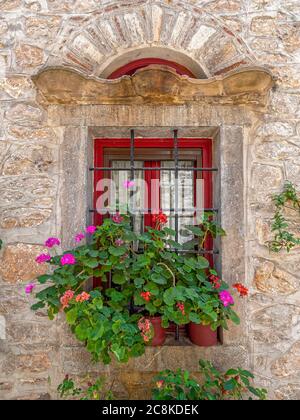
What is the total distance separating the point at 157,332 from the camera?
81.4 inches

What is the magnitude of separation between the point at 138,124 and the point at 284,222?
3.78 ft

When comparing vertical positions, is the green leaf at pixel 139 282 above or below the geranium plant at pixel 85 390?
above

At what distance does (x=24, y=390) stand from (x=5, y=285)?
0.68 m

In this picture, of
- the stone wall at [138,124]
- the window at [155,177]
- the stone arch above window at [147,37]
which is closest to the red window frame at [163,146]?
the window at [155,177]

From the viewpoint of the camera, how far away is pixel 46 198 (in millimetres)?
2283

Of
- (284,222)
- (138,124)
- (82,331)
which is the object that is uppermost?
(138,124)

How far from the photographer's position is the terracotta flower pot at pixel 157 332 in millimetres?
2048

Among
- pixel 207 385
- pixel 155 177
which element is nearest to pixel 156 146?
pixel 155 177

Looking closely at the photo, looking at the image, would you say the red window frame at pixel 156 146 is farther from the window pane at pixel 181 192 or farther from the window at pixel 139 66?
the window at pixel 139 66

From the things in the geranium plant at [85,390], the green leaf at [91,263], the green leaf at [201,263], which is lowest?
the geranium plant at [85,390]

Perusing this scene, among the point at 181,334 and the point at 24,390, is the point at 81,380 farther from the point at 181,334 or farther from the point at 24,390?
the point at 181,334

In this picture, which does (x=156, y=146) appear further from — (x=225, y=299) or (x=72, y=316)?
(x=72, y=316)

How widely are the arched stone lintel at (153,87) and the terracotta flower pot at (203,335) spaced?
4.74 ft
